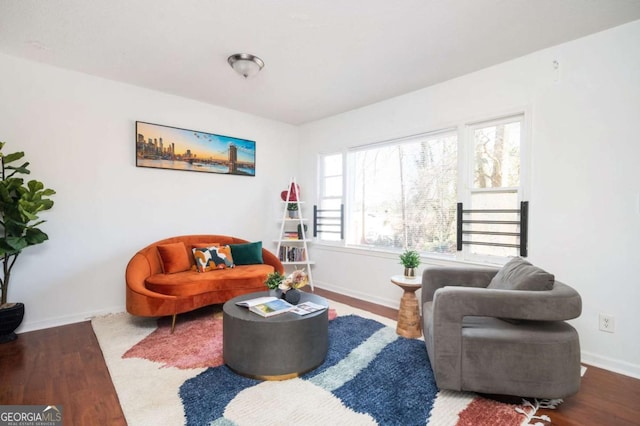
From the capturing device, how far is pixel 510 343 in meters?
1.71

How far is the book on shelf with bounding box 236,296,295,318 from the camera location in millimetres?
2146

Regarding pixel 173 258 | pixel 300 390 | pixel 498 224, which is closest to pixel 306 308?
pixel 300 390

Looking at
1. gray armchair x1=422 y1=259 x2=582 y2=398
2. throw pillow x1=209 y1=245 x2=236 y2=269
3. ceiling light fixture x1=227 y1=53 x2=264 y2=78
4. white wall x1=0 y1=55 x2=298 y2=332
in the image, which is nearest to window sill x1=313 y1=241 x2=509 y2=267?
gray armchair x1=422 y1=259 x2=582 y2=398

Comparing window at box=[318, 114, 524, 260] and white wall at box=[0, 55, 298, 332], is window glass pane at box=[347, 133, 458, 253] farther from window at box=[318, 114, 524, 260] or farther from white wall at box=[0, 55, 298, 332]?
white wall at box=[0, 55, 298, 332]

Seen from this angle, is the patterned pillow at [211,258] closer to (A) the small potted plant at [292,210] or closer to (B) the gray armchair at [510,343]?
(A) the small potted plant at [292,210]

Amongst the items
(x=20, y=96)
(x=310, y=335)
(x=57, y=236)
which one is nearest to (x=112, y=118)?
(x=20, y=96)

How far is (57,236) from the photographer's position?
304 cm

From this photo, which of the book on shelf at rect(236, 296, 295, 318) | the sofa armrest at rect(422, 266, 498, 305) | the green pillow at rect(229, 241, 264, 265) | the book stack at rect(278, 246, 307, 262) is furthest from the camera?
the book stack at rect(278, 246, 307, 262)

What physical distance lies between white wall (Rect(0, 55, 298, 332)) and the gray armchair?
333 cm

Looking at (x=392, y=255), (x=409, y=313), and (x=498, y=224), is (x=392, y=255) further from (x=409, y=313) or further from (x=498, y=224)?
(x=498, y=224)

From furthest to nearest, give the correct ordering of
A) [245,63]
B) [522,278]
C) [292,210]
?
[292,210], [245,63], [522,278]

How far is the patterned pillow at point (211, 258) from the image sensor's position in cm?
340

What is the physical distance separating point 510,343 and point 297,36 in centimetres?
266

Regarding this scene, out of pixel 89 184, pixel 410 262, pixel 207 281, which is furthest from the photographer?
pixel 89 184
